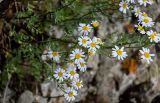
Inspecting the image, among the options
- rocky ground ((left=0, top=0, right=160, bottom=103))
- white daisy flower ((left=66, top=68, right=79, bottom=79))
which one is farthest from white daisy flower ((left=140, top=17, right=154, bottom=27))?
rocky ground ((left=0, top=0, right=160, bottom=103))

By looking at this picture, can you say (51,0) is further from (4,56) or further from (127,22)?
(127,22)

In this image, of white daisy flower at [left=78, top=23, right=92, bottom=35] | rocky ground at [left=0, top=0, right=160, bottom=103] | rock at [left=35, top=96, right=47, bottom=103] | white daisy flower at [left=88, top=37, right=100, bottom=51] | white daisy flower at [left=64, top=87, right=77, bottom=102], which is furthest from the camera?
rocky ground at [left=0, top=0, right=160, bottom=103]

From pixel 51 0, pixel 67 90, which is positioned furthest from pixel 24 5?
pixel 67 90

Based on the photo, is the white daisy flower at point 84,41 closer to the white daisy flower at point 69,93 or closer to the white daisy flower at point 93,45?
the white daisy flower at point 93,45

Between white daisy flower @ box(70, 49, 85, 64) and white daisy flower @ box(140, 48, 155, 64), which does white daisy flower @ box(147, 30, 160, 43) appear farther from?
white daisy flower @ box(70, 49, 85, 64)

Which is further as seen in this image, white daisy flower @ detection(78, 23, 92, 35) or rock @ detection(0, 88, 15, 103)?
rock @ detection(0, 88, 15, 103)

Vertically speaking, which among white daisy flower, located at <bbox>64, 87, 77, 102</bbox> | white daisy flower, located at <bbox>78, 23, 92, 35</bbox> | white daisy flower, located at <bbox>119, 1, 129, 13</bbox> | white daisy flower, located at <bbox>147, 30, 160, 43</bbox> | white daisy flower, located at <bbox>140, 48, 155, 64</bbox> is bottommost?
white daisy flower, located at <bbox>64, 87, 77, 102</bbox>

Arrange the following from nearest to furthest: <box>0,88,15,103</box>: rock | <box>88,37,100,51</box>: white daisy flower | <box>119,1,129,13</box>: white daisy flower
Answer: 1. <box>88,37,100,51</box>: white daisy flower
2. <box>119,1,129,13</box>: white daisy flower
3. <box>0,88,15,103</box>: rock

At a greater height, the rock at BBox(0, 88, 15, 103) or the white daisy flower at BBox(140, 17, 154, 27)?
the white daisy flower at BBox(140, 17, 154, 27)

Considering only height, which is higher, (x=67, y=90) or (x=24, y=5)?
(x=24, y=5)
